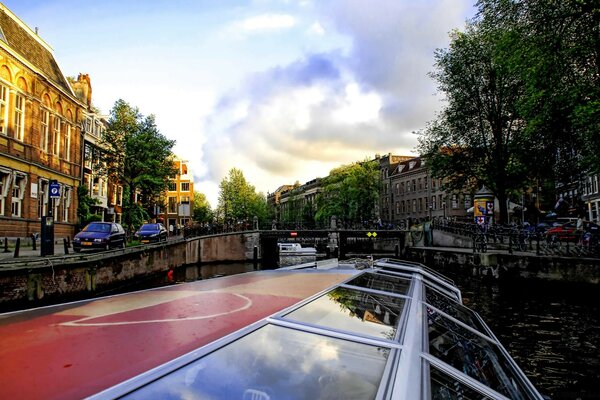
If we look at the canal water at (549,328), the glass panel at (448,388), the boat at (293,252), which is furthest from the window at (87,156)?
the glass panel at (448,388)

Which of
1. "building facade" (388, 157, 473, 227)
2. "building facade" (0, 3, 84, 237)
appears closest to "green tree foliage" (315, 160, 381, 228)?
"building facade" (388, 157, 473, 227)

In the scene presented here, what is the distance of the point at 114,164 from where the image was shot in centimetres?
3388

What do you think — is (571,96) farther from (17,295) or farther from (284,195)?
(284,195)

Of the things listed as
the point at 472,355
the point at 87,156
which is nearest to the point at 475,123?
the point at 472,355

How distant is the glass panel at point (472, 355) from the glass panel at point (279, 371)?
81 centimetres

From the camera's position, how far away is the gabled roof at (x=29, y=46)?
21578 millimetres

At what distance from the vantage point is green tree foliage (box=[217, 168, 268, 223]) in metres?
57.1

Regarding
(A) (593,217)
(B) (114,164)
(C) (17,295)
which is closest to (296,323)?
(C) (17,295)

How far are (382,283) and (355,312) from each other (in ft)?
6.35

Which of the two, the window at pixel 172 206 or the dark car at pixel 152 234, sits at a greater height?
the window at pixel 172 206

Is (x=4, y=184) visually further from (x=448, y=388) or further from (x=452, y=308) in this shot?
(x=448, y=388)

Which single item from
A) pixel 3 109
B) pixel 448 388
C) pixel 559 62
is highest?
pixel 3 109

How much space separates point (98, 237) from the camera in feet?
59.0

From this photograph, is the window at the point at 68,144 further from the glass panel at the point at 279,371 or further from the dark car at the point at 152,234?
the glass panel at the point at 279,371
